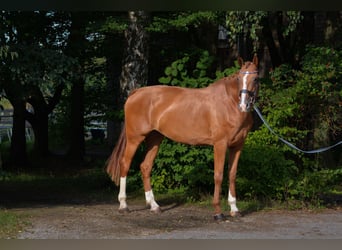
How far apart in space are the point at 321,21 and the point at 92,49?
5900 millimetres

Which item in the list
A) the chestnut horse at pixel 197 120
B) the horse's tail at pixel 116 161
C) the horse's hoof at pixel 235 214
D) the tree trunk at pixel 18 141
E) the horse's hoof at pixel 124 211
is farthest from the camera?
the tree trunk at pixel 18 141

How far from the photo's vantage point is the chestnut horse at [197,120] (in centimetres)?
807

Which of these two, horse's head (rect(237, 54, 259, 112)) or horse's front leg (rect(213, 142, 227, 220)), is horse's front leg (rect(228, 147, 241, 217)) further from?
horse's head (rect(237, 54, 259, 112))

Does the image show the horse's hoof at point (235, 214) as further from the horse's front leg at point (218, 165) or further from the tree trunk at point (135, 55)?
the tree trunk at point (135, 55)

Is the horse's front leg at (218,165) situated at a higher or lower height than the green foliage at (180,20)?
lower

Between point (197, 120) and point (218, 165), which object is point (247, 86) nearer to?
point (197, 120)

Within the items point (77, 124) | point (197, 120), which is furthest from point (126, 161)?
point (77, 124)

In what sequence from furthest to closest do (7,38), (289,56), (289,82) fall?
(289,56)
(289,82)
(7,38)

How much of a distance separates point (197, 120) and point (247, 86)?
3.80ft

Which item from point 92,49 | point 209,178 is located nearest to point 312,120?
point 209,178

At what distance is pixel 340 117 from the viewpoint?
9820 millimetres

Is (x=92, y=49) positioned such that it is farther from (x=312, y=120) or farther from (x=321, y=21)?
(x=312, y=120)

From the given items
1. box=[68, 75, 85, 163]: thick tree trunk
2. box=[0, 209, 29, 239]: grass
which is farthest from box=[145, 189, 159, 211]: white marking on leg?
box=[68, 75, 85, 163]: thick tree trunk

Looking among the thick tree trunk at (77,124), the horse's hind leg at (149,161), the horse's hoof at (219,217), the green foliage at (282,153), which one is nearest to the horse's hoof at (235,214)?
the horse's hoof at (219,217)
